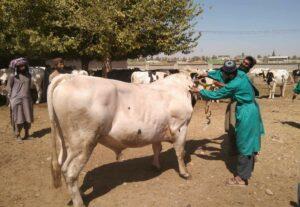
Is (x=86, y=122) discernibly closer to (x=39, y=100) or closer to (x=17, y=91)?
(x=17, y=91)

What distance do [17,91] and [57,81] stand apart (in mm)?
Answer: 4254

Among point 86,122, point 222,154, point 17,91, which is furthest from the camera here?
point 17,91

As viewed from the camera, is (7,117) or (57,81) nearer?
(57,81)

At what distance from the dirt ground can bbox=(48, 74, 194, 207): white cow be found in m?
0.76

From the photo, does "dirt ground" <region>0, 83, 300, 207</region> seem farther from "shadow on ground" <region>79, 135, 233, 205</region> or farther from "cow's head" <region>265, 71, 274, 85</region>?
"cow's head" <region>265, 71, 274, 85</region>

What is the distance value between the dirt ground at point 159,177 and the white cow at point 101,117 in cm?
76

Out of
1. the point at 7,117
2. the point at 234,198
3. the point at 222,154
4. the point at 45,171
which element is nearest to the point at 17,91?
the point at 45,171

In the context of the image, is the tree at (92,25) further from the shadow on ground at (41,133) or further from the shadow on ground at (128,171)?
the shadow on ground at (128,171)

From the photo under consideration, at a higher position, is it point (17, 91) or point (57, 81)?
point (57, 81)

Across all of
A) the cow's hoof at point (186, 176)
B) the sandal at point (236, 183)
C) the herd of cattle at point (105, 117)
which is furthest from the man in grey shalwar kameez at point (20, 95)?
the sandal at point (236, 183)

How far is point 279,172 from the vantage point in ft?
21.6

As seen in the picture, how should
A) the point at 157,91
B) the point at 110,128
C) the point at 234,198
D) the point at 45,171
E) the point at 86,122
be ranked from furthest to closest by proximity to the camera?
1. the point at 45,171
2. the point at 157,91
3. the point at 234,198
4. the point at 110,128
5. the point at 86,122

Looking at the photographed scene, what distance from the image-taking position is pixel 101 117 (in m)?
4.73

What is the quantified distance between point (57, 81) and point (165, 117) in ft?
6.14
